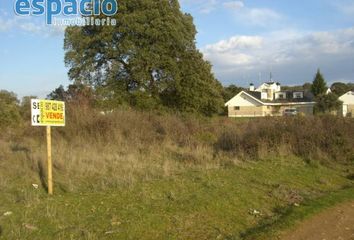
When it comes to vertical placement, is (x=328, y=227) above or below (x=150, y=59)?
below

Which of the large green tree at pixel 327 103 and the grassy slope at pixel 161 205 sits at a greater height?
the large green tree at pixel 327 103

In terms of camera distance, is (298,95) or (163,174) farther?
(298,95)

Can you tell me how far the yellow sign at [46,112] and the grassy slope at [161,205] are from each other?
1591mm

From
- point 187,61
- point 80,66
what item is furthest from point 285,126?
point 80,66

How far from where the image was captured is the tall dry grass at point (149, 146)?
41.5ft

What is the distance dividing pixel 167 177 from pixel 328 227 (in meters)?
4.63

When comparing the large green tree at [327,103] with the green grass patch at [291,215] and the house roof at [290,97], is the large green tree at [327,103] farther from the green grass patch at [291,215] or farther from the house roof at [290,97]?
the green grass patch at [291,215]

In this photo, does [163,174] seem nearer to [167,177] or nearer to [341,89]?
[167,177]

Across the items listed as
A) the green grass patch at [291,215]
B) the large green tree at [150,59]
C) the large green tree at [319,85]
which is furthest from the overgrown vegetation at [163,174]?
the large green tree at [319,85]

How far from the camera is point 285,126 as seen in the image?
685 inches

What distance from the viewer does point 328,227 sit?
8344 millimetres

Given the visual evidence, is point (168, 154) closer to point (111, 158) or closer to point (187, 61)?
point (111, 158)

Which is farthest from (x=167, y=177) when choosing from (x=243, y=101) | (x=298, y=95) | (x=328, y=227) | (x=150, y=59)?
(x=298, y=95)

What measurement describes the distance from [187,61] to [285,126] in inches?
889
